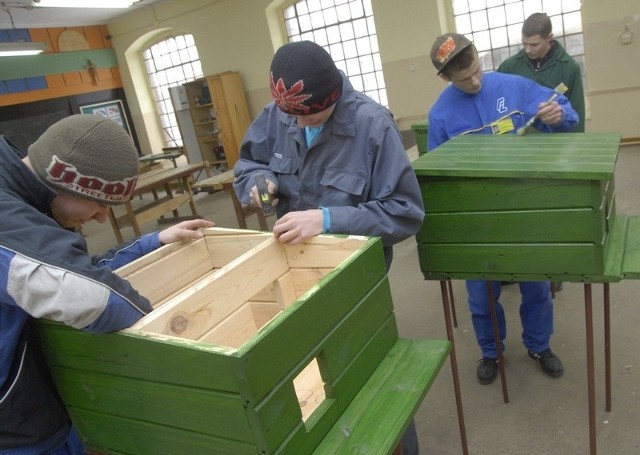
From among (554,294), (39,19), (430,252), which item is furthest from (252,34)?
(430,252)

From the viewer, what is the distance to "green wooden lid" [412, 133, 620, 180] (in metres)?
1.48

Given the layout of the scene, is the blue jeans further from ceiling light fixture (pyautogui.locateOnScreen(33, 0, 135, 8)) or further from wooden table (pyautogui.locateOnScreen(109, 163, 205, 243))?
ceiling light fixture (pyautogui.locateOnScreen(33, 0, 135, 8))

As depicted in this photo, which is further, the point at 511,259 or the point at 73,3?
the point at 73,3

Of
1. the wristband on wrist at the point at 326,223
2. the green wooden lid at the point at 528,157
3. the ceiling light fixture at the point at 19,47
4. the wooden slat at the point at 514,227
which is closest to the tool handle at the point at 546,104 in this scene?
the green wooden lid at the point at 528,157

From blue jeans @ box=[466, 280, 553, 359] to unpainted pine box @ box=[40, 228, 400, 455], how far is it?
109 centimetres

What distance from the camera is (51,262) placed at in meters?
0.90

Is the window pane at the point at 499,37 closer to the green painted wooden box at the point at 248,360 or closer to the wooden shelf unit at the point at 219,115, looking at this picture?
the wooden shelf unit at the point at 219,115

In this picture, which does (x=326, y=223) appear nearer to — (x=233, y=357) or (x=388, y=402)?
(x=388, y=402)

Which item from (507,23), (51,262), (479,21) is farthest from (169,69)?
(51,262)

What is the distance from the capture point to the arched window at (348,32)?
314 inches

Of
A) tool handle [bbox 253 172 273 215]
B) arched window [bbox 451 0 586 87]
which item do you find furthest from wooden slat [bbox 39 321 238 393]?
arched window [bbox 451 0 586 87]

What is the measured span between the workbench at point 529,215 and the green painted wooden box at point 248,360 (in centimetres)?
53

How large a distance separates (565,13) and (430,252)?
19.9 ft

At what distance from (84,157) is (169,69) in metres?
10.1
